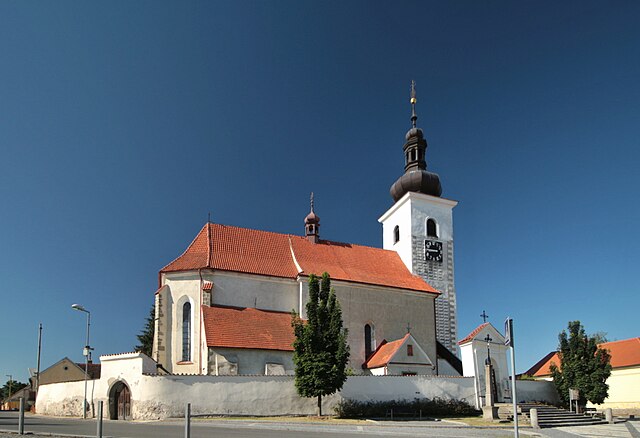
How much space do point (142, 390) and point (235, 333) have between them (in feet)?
19.3

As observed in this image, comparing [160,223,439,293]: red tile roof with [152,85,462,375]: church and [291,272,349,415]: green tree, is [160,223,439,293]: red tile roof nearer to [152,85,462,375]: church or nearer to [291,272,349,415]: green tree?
[152,85,462,375]: church

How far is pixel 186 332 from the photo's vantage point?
96.8 ft

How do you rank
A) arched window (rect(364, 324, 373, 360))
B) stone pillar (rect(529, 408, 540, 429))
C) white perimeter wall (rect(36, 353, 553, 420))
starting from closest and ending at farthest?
stone pillar (rect(529, 408, 540, 429)), white perimeter wall (rect(36, 353, 553, 420)), arched window (rect(364, 324, 373, 360))

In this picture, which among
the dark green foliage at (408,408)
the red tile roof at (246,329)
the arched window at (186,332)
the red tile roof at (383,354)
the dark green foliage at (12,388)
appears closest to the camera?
the dark green foliage at (408,408)

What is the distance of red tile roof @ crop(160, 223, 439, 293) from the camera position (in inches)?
1235

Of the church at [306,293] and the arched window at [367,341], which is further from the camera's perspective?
the arched window at [367,341]

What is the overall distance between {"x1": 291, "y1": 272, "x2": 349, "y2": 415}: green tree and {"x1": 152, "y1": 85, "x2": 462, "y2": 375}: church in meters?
3.72

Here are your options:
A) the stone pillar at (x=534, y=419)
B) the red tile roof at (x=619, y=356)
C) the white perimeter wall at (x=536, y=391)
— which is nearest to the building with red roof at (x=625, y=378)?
the red tile roof at (x=619, y=356)

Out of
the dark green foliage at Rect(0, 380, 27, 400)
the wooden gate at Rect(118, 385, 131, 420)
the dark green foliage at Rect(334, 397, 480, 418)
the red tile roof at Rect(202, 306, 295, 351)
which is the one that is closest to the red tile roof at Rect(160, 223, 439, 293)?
the red tile roof at Rect(202, 306, 295, 351)

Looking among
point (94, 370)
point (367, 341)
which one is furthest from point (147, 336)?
point (367, 341)

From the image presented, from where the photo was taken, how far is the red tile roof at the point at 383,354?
29669 millimetres

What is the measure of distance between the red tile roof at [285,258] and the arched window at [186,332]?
2.31 metres

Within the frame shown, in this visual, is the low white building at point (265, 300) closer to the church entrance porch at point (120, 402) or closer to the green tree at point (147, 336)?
the church entrance porch at point (120, 402)

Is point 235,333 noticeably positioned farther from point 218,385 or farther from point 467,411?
point 467,411
